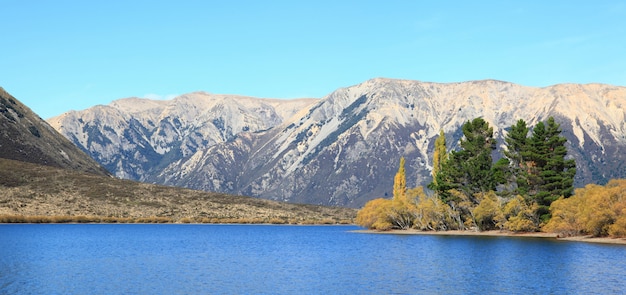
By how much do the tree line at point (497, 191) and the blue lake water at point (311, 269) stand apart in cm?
3161

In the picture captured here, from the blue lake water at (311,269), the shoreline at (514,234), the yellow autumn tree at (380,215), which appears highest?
the yellow autumn tree at (380,215)

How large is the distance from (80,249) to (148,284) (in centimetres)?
4844

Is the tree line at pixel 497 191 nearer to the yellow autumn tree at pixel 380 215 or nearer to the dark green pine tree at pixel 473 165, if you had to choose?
the dark green pine tree at pixel 473 165

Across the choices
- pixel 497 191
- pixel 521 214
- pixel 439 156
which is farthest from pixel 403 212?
pixel 521 214

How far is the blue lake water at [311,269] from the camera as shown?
64.9m

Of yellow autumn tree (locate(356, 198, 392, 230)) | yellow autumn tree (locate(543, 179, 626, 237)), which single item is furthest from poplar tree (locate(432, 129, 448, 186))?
yellow autumn tree (locate(543, 179, 626, 237))

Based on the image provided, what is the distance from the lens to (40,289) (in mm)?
61719

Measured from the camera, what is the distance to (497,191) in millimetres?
169625

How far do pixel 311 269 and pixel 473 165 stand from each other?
295 ft

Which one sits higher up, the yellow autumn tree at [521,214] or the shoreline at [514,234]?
the yellow autumn tree at [521,214]

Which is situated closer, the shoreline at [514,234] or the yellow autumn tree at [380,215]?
the shoreline at [514,234]

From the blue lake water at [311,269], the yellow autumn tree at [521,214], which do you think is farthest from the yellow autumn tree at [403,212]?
the blue lake water at [311,269]

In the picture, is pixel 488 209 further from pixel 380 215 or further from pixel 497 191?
pixel 380 215

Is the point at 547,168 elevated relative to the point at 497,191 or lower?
elevated
